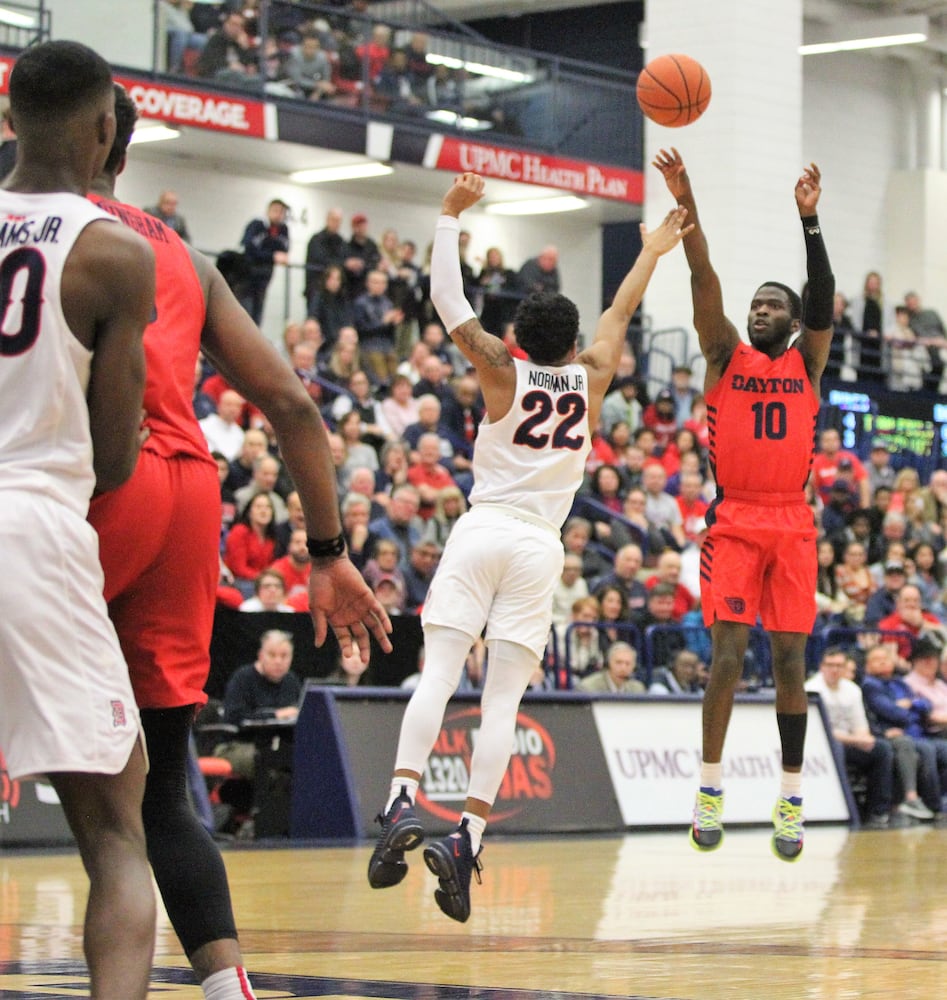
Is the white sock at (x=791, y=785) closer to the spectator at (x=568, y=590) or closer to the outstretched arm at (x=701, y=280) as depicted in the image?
the outstretched arm at (x=701, y=280)

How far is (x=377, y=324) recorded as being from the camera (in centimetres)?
2005

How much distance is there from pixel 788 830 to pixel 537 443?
2137 mm

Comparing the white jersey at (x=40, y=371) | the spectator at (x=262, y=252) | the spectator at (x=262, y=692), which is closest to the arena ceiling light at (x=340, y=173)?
the spectator at (x=262, y=252)

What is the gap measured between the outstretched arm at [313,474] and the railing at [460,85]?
1802 centimetres

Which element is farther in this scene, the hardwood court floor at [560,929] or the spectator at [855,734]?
the spectator at [855,734]

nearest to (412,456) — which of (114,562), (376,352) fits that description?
(376,352)

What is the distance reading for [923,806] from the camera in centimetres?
1502

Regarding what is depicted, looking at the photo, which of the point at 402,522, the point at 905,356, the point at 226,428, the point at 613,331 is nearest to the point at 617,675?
the point at 402,522

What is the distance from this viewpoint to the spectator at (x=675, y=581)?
1591cm

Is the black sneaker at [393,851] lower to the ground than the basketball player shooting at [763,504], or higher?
lower

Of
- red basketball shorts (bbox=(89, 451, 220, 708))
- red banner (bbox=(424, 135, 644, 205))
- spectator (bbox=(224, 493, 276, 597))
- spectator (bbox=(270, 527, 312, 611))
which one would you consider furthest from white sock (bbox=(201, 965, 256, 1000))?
red banner (bbox=(424, 135, 644, 205))

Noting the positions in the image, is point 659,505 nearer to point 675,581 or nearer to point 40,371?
point 675,581

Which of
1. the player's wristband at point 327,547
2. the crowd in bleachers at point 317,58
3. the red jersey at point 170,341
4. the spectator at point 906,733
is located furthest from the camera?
the crowd in bleachers at point 317,58

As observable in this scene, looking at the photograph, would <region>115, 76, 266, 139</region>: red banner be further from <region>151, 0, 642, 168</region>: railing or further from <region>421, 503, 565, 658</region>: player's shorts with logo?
<region>421, 503, 565, 658</region>: player's shorts with logo
